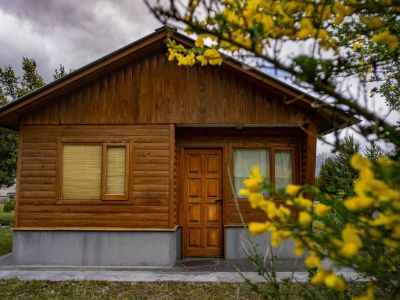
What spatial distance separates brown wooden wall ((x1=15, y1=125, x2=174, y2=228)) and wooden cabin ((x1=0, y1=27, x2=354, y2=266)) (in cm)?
2

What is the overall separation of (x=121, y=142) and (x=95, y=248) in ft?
7.41

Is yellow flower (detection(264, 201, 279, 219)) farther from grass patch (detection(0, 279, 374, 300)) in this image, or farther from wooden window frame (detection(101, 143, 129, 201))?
wooden window frame (detection(101, 143, 129, 201))

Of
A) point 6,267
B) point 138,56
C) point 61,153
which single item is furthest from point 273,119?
point 6,267

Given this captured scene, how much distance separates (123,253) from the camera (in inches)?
305

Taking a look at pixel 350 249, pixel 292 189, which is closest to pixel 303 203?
pixel 292 189

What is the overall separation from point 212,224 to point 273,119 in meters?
2.81

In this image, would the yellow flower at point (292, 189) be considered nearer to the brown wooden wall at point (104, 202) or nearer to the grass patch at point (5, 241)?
the brown wooden wall at point (104, 202)

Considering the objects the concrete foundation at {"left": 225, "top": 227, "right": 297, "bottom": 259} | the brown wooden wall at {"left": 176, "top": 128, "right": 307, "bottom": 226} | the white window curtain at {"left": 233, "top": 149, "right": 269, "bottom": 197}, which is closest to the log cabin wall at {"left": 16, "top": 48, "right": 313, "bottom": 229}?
the brown wooden wall at {"left": 176, "top": 128, "right": 307, "bottom": 226}

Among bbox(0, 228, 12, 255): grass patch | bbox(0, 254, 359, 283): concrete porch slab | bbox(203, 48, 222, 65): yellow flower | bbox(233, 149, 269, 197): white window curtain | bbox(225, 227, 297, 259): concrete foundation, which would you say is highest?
bbox(203, 48, 222, 65): yellow flower

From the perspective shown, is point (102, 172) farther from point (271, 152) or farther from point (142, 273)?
point (271, 152)

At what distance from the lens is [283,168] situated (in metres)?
8.73

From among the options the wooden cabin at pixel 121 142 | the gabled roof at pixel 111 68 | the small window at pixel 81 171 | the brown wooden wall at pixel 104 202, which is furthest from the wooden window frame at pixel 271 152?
the small window at pixel 81 171

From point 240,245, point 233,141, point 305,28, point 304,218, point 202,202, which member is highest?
point 233,141

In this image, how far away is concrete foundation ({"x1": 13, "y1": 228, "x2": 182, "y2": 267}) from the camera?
7734 mm
